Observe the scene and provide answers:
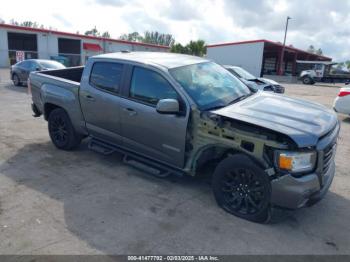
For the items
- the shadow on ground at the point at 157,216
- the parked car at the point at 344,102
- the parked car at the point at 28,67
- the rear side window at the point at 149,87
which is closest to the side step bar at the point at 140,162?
the shadow on ground at the point at 157,216

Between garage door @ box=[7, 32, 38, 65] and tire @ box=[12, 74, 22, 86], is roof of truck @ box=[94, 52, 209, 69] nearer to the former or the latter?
tire @ box=[12, 74, 22, 86]

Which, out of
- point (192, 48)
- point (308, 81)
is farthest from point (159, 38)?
point (308, 81)

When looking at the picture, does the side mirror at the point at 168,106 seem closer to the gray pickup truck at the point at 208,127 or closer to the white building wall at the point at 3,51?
the gray pickup truck at the point at 208,127

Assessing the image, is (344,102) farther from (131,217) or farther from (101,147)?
(131,217)

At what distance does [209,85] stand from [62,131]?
3.00 m

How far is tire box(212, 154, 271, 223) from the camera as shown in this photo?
11.3ft

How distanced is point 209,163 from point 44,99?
3.50 metres

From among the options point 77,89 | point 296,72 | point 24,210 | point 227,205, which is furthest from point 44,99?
point 296,72

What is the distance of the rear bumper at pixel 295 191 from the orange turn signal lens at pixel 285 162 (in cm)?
10

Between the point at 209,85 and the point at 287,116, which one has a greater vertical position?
the point at 209,85

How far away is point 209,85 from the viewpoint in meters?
4.32

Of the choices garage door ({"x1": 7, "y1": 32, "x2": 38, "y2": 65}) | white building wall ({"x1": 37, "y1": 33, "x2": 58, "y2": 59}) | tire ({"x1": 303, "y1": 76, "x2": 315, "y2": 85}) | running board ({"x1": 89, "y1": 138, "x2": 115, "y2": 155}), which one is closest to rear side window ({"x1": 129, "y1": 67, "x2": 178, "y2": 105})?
running board ({"x1": 89, "y1": 138, "x2": 115, "y2": 155})

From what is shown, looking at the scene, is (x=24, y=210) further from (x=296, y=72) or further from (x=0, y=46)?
(x=296, y=72)

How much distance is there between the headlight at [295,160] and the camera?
3.19 metres
